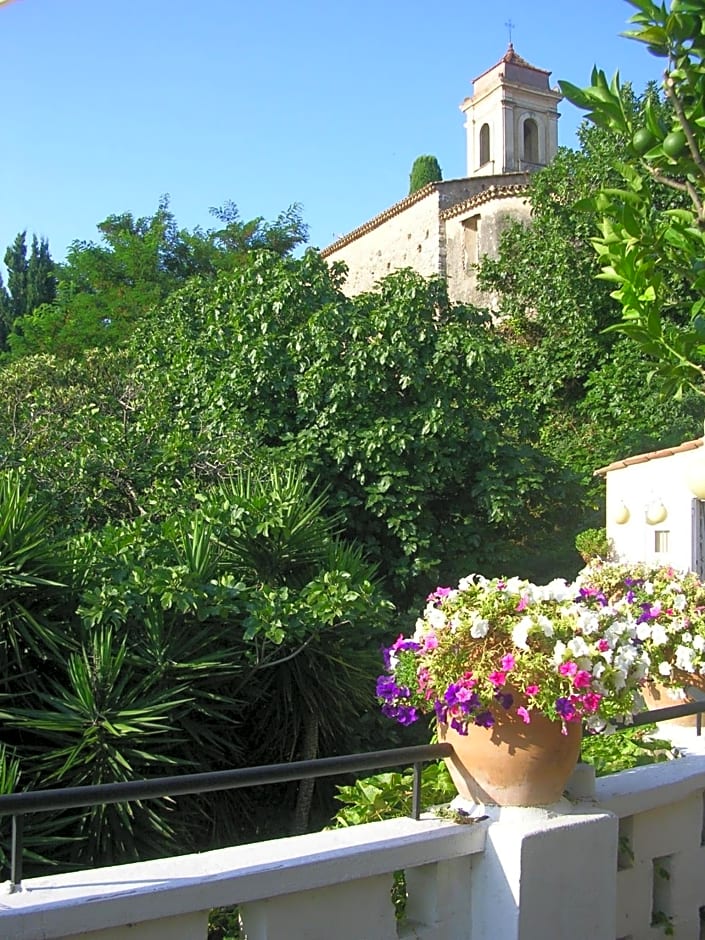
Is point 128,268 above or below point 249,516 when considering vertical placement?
above

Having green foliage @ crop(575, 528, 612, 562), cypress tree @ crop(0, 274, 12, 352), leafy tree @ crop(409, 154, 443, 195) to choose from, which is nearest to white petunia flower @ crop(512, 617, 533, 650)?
green foliage @ crop(575, 528, 612, 562)

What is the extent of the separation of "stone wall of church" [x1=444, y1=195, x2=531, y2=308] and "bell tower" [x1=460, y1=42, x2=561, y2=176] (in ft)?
49.4

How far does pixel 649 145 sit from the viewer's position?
325 centimetres

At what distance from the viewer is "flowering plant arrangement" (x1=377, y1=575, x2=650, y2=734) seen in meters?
2.55

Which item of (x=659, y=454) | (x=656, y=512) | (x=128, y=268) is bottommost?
(x=656, y=512)

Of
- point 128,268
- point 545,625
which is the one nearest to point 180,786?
point 545,625

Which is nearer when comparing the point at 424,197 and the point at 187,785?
the point at 187,785

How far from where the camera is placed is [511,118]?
138 ft

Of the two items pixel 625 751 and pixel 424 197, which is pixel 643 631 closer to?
pixel 625 751

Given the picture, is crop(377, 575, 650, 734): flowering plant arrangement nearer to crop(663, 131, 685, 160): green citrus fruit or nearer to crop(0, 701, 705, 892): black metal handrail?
crop(0, 701, 705, 892): black metal handrail

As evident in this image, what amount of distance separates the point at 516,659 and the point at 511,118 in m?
43.0

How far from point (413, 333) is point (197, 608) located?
4790 millimetres

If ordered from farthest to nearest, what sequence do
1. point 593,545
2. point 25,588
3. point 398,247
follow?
point 398,247, point 593,545, point 25,588

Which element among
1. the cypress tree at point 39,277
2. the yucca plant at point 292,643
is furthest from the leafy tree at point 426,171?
the yucca plant at point 292,643
